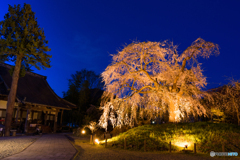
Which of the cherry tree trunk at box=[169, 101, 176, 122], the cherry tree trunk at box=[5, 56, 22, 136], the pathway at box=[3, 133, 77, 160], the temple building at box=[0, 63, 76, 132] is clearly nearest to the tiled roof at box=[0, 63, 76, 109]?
the temple building at box=[0, 63, 76, 132]

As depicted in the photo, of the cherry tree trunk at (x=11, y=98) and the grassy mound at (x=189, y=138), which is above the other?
the cherry tree trunk at (x=11, y=98)

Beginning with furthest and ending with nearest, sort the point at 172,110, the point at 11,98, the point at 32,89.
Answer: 1. the point at 32,89
2. the point at 11,98
3. the point at 172,110

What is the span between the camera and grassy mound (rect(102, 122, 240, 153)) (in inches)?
340

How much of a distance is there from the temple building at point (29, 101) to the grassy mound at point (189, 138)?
33.5 ft

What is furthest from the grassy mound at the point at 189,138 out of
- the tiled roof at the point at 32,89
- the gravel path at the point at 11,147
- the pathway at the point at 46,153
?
the tiled roof at the point at 32,89

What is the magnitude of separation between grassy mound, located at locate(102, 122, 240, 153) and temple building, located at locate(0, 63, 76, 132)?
402 inches

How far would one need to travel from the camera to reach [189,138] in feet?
31.1

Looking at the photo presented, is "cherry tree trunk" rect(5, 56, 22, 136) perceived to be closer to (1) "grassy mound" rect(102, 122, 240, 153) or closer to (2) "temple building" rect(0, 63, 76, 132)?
(2) "temple building" rect(0, 63, 76, 132)

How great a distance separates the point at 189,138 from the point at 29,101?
1392cm

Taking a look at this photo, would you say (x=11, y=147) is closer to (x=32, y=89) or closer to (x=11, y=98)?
(x=11, y=98)

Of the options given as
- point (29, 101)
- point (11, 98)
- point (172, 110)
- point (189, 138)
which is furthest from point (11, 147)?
point (172, 110)

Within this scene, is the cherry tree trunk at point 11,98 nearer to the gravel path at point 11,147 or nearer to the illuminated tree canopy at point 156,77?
the gravel path at point 11,147

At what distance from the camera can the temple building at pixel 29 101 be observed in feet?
50.8

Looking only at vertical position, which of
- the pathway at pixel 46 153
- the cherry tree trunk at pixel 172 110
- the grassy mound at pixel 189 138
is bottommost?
the pathway at pixel 46 153
